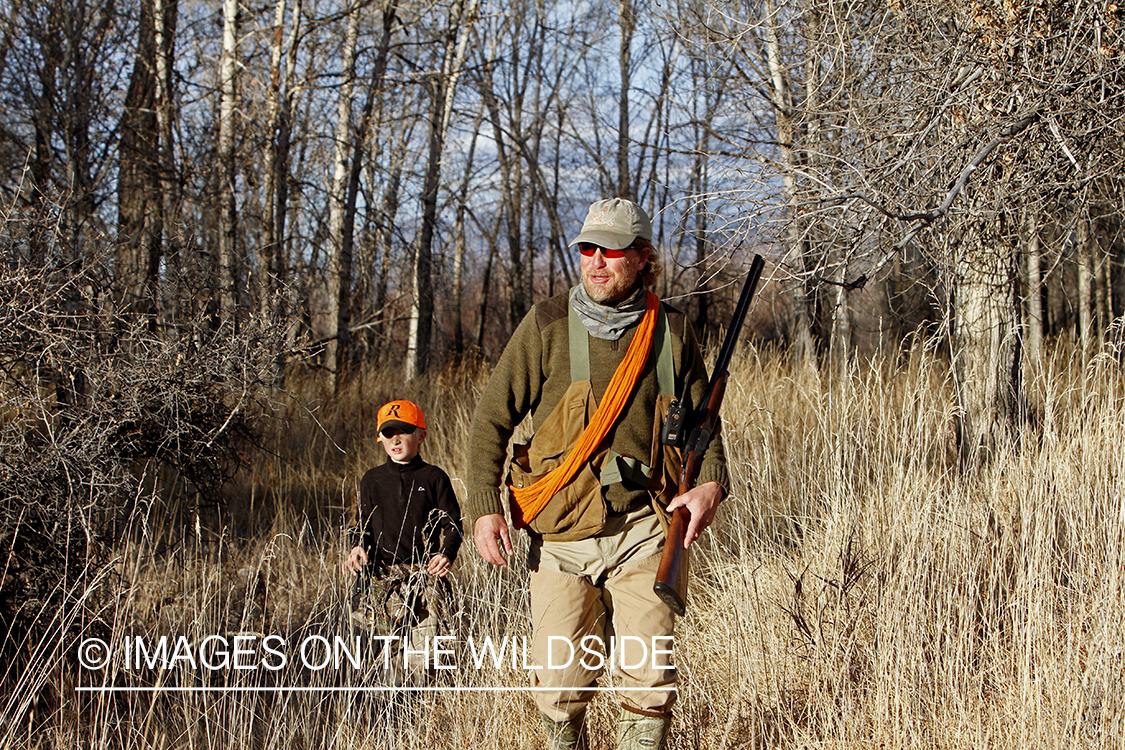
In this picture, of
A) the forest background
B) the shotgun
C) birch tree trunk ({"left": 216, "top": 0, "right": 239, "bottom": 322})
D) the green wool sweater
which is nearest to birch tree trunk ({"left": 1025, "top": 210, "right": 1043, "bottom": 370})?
the forest background

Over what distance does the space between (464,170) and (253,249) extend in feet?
42.3

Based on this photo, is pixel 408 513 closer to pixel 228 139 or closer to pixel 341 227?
pixel 228 139

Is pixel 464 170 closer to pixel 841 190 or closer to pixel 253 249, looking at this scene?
pixel 253 249

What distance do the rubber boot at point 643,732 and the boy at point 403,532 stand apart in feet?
3.93

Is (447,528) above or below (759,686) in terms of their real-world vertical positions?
above

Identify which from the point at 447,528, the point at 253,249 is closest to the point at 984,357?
the point at 447,528

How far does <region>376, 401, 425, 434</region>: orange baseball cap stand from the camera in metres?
3.54

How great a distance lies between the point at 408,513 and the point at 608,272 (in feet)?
5.27

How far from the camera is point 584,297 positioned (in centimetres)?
253

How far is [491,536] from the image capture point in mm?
2461

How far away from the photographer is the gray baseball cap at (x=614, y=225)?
94.7 inches

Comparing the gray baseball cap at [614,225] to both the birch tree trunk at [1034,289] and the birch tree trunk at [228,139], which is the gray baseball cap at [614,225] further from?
the birch tree trunk at [228,139]

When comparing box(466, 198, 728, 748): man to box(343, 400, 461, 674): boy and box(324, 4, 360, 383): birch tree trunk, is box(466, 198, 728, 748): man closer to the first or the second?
box(343, 400, 461, 674): boy

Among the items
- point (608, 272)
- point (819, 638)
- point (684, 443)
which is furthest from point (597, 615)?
point (608, 272)
